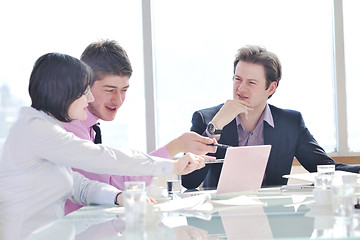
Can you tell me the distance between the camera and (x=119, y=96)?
8.32 feet

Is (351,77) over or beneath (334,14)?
beneath

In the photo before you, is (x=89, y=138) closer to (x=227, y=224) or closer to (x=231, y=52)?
(x=227, y=224)

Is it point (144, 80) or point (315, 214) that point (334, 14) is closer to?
point (144, 80)

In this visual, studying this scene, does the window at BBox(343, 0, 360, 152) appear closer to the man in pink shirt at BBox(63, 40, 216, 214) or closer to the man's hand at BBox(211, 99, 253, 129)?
the man's hand at BBox(211, 99, 253, 129)

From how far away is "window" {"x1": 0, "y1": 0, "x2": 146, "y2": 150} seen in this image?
416 cm

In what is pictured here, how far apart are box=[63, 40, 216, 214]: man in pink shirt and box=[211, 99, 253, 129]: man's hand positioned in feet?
1.06

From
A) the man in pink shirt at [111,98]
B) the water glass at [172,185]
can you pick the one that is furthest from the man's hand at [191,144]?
the water glass at [172,185]

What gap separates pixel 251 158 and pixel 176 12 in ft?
7.61

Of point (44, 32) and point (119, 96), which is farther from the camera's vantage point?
point (44, 32)

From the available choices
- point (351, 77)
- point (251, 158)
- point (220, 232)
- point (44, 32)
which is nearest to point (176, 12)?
point (44, 32)

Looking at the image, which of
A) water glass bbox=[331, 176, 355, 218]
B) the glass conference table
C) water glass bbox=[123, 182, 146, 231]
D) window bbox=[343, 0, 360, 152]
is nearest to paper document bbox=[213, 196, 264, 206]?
the glass conference table

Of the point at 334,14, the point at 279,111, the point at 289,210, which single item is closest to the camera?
the point at 289,210

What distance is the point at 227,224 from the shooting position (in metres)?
1.43

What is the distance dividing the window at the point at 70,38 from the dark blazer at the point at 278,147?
1.36 metres
